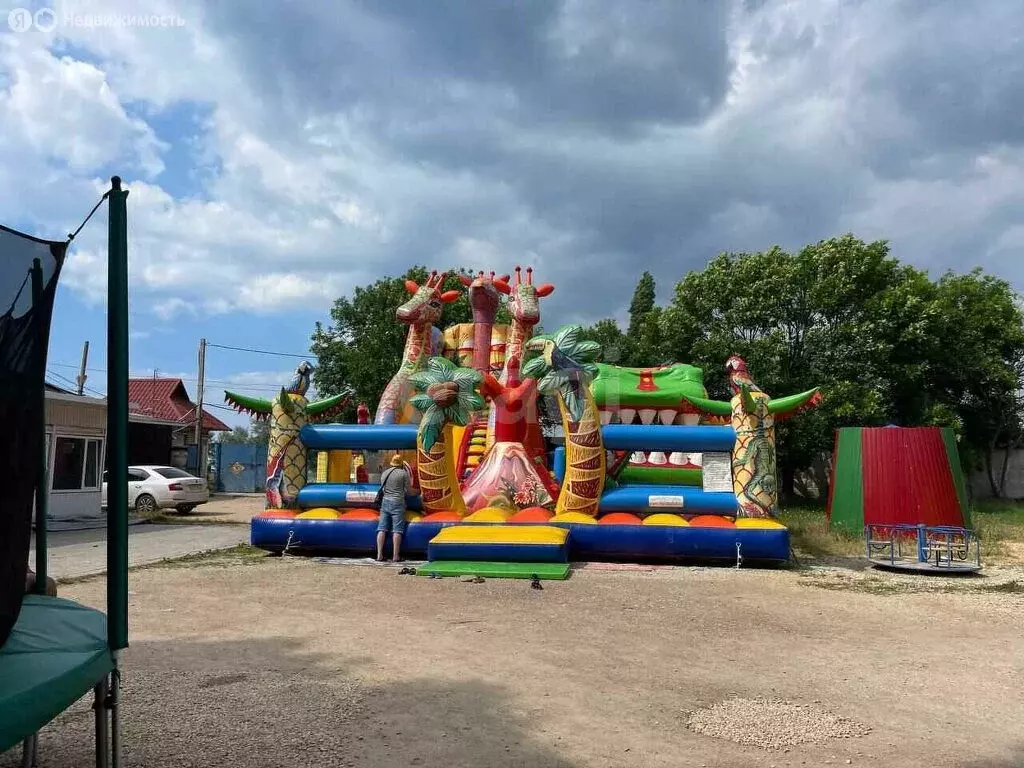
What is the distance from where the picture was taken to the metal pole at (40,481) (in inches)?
96.2

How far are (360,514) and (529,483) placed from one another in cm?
247

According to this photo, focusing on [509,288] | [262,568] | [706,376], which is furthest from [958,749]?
[706,376]

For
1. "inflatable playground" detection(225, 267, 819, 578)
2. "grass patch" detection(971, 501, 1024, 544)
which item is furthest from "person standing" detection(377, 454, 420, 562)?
"grass patch" detection(971, 501, 1024, 544)

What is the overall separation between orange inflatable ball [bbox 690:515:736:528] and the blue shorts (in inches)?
153

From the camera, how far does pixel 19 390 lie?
7.59 feet

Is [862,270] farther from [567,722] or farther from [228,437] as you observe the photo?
[228,437]

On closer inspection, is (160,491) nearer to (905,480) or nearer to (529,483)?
(529,483)

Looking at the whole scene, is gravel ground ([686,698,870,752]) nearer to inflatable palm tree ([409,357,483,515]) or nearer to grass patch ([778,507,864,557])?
inflatable palm tree ([409,357,483,515])

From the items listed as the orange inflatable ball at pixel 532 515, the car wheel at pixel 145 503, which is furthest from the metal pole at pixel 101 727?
the car wheel at pixel 145 503

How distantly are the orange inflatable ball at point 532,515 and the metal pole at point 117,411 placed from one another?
7654 millimetres

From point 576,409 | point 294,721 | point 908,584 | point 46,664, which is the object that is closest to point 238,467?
point 576,409

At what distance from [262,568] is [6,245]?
7773 mm

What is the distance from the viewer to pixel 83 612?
3.22 meters

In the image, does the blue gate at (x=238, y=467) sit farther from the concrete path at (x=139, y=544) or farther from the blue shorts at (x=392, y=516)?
the blue shorts at (x=392, y=516)
